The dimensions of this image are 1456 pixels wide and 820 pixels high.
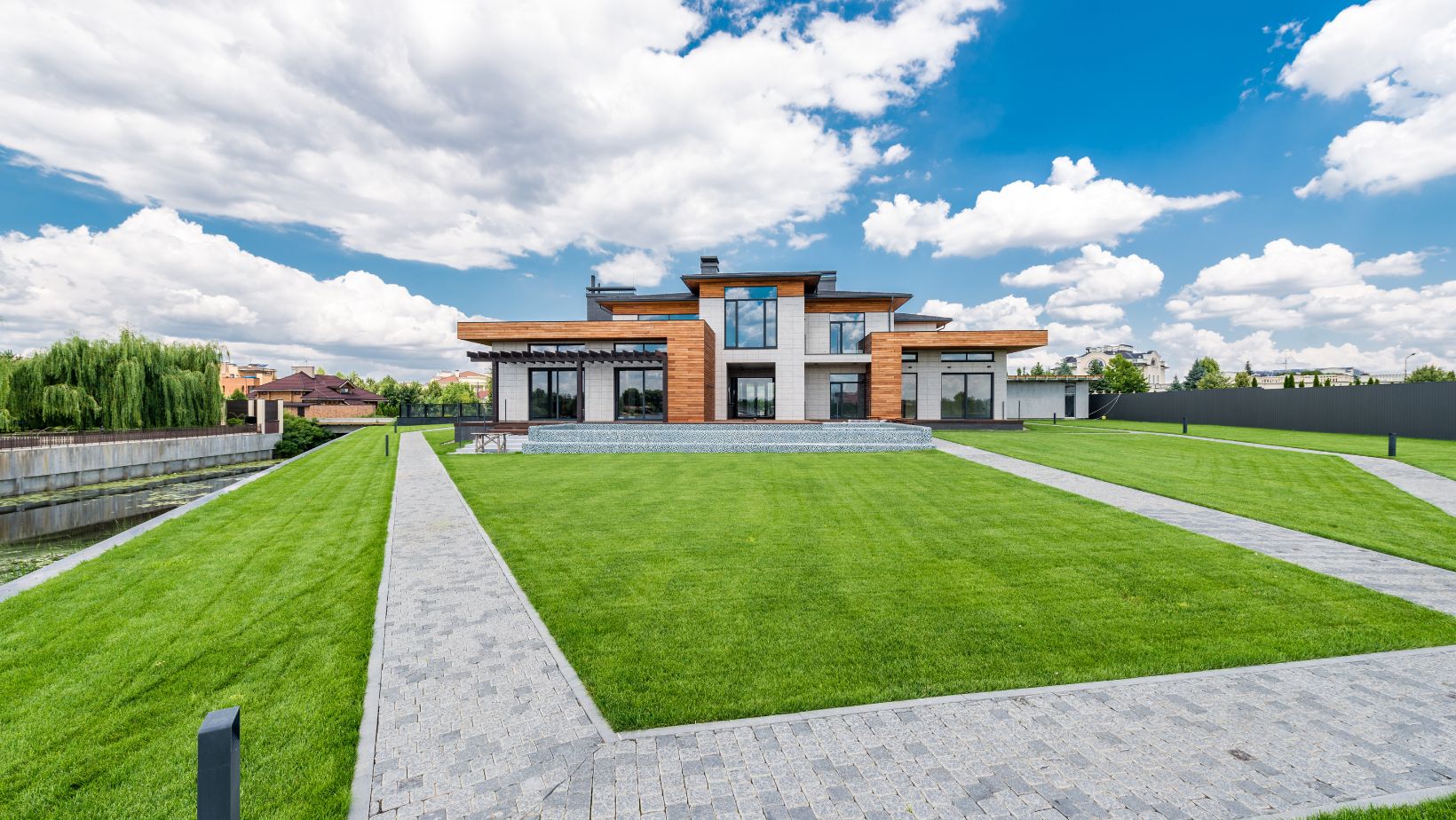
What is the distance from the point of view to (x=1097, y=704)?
357 cm

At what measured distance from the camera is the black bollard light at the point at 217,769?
6.09 feet

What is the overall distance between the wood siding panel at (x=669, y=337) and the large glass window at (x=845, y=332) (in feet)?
22.8

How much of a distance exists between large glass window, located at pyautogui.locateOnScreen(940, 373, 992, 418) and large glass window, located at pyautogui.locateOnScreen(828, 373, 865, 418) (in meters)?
4.23

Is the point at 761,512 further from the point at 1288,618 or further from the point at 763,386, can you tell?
the point at 763,386

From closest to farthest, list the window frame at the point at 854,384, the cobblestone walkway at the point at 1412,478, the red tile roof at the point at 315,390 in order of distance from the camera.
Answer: the cobblestone walkway at the point at 1412,478 → the window frame at the point at 854,384 → the red tile roof at the point at 315,390

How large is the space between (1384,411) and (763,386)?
26.7 m

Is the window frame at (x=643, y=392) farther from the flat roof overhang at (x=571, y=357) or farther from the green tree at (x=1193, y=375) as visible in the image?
the green tree at (x=1193, y=375)

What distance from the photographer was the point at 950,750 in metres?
3.11

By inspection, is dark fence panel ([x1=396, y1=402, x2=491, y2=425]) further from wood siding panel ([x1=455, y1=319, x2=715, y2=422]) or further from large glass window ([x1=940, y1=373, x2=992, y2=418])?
large glass window ([x1=940, y1=373, x2=992, y2=418])

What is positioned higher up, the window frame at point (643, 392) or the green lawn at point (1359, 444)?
the window frame at point (643, 392)

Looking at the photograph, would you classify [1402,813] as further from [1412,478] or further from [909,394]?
[909,394]

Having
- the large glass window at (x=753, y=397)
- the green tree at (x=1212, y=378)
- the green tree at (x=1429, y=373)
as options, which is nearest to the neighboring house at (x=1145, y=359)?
the green tree at (x=1212, y=378)

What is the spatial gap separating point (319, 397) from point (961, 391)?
5869 cm

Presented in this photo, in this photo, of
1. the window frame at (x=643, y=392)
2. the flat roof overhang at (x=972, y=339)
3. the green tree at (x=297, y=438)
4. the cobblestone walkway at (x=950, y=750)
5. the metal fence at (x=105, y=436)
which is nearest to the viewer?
the cobblestone walkway at (x=950, y=750)
